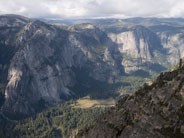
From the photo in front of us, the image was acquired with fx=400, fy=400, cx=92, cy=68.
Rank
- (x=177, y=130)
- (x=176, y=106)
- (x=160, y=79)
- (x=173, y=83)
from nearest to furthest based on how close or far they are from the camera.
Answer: (x=177, y=130) < (x=176, y=106) < (x=173, y=83) < (x=160, y=79)

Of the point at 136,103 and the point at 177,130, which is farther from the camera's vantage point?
the point at 136,103

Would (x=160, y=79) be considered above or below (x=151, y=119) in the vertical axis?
above

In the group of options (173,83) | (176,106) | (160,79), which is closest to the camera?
(176,106)

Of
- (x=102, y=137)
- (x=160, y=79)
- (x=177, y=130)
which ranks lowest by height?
(x=102, y=137)

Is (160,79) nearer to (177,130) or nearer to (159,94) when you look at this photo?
(159,94)

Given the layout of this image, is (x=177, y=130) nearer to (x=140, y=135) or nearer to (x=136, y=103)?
(x=140, y=135)

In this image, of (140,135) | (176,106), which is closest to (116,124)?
(140,135)
